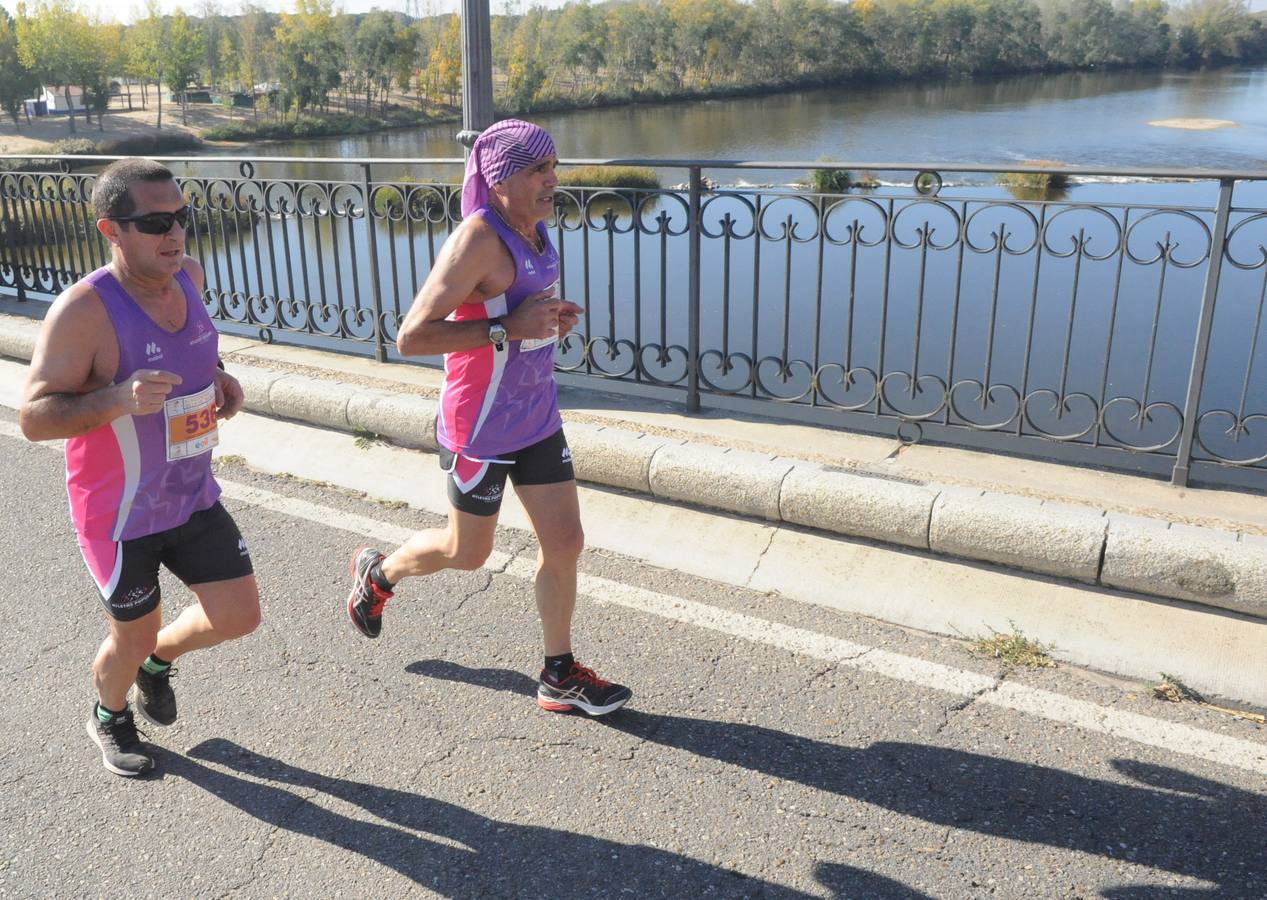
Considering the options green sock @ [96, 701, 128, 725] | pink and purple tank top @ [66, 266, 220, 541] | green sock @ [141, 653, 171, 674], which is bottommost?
green sock @ [96, 701, 128, 725]

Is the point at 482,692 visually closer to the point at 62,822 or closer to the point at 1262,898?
the point at 62,822

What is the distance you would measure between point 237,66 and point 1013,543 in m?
98.7

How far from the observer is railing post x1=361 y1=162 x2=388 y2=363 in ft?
21.9

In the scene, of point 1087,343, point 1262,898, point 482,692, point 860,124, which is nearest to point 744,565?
point 482,692

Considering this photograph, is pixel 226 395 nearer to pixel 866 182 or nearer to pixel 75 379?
pixel 75 379

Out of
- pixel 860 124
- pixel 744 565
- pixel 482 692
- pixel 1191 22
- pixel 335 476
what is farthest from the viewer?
pixel 1191 22

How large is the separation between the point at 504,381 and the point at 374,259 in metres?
4.05

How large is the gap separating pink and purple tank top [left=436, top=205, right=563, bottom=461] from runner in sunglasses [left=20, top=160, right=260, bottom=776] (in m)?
0.64

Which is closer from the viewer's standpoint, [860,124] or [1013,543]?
[1013,543]

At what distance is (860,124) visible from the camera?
3688cm

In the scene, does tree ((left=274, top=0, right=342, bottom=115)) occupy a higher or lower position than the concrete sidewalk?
higher

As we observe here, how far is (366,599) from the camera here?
3.77 meters

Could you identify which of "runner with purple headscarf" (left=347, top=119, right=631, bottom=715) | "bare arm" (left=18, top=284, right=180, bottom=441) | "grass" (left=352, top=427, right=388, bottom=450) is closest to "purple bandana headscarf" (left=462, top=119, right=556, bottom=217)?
"runner with purple headscarf" (left=347, top=119, right=631, bottom=715)

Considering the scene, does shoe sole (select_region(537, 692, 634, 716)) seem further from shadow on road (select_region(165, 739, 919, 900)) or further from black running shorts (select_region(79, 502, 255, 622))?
black running shorts (select_region(79, 502, 255, 622))
